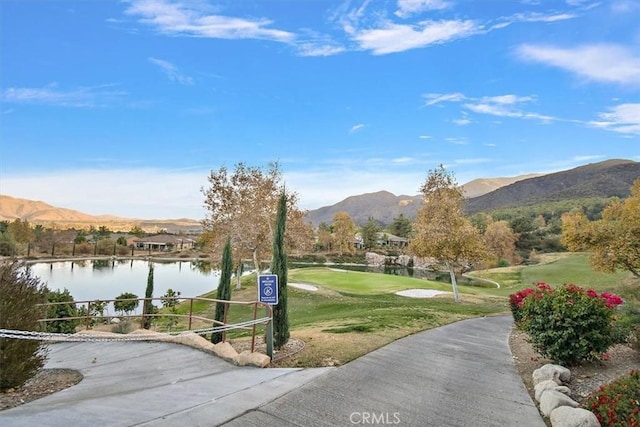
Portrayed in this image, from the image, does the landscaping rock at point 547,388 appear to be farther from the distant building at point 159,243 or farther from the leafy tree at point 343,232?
the distant building at point 159,243

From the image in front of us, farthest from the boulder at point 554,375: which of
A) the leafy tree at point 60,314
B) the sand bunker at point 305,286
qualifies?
the sand bunker at point 305,286

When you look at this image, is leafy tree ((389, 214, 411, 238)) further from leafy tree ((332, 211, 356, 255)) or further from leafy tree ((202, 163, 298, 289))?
leafy tree ((202, 163, 298, 289))

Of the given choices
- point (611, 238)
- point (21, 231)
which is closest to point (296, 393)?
point (611, 238)

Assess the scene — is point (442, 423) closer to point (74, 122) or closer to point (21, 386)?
point (21, 386)

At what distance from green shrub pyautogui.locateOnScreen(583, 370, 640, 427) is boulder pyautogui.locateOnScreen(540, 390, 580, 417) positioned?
173 mm

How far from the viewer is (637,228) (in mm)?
18594

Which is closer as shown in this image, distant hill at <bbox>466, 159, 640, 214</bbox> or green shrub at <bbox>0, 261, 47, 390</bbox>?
green shrub at <bbox>0, 261, 47, 390</bbox>

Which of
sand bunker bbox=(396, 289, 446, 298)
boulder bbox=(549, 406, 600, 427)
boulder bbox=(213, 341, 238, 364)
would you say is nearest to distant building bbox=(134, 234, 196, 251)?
sand bunker bbox=(396, 289, 446, 298)

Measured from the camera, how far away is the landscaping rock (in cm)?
555

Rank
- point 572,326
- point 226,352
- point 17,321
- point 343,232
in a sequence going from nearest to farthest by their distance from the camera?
point 17,321, point 572,326, point 226,352, point 343,232

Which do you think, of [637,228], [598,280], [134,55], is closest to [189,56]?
[134,55]

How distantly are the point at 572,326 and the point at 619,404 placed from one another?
8.76ft

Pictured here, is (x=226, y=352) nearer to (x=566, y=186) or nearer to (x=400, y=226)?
(x=400, y=226)

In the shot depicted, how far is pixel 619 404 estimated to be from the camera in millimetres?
4441
